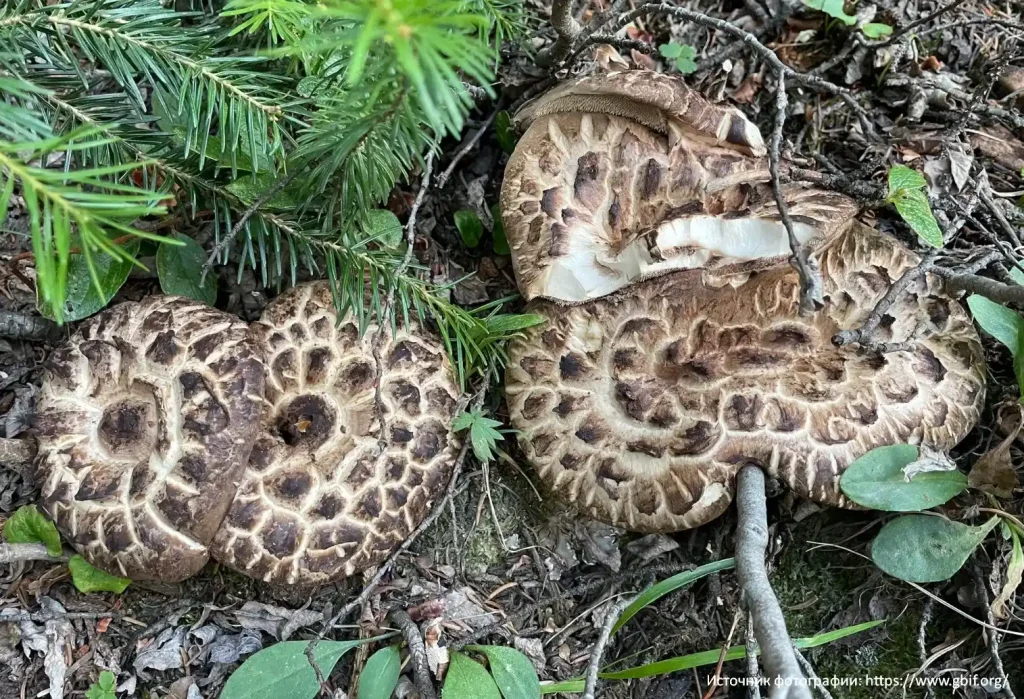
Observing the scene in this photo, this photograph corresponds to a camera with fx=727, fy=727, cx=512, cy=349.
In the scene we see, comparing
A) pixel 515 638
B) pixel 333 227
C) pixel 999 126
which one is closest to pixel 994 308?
pixel 999 126

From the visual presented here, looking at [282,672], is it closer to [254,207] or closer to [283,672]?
[283,672]

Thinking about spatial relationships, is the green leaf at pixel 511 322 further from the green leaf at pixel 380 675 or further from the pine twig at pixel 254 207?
the green leaf at pixel 380 675

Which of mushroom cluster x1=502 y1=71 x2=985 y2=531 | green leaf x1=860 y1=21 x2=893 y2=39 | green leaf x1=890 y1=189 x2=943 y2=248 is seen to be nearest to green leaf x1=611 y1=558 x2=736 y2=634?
mushroom cluster x1=502 y1=71 x2=985 y2=531

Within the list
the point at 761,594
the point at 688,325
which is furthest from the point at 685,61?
the point at 761,594

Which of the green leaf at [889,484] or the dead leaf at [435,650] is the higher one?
the green leaf at [889,484]

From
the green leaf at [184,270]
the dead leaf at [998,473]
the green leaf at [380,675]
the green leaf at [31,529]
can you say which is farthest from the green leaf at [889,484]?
the green leaf at [31,529]

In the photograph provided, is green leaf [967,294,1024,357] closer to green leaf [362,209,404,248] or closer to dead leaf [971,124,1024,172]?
dead leaf [971,124,1024,172]

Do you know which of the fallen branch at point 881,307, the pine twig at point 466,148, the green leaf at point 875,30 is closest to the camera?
the fallen branch at point 881,307
